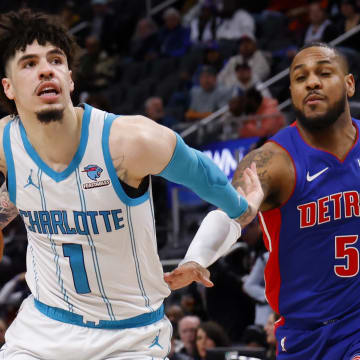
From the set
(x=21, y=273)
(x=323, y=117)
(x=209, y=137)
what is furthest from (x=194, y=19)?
(x=323, y=117)

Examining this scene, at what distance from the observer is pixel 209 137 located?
432 inches

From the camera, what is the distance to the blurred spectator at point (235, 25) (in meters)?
13.2

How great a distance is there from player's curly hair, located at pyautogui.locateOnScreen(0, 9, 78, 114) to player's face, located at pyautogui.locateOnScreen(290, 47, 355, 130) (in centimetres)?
151

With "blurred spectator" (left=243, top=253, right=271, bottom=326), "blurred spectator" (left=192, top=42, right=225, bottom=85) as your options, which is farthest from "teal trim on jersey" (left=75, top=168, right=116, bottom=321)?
"blurred spectator" (left=192, top=42, right=225, bottom=85)

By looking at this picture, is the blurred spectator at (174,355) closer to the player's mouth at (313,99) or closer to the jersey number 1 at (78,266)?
the player's mouth at (313,99)

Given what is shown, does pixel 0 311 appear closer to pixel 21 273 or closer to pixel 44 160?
pixel 21 273

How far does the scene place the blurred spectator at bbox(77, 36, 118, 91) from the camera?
15023mm

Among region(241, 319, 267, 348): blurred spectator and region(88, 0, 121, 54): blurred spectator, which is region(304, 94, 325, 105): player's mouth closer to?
region(241, 319, 267, 348): blurred spectator

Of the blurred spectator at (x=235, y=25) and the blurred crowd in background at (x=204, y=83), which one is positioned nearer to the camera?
the blurred crowd in background at (x=204, y=83)

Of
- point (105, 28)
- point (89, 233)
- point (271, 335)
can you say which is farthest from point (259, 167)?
point (105, 28)

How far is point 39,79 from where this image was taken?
3785 millimetres

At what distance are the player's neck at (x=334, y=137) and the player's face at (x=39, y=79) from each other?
1.58 meters

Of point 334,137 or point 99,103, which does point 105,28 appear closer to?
point 99,103

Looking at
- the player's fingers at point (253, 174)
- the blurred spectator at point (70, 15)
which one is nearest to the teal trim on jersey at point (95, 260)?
the player's fingers at point (253, 174)
